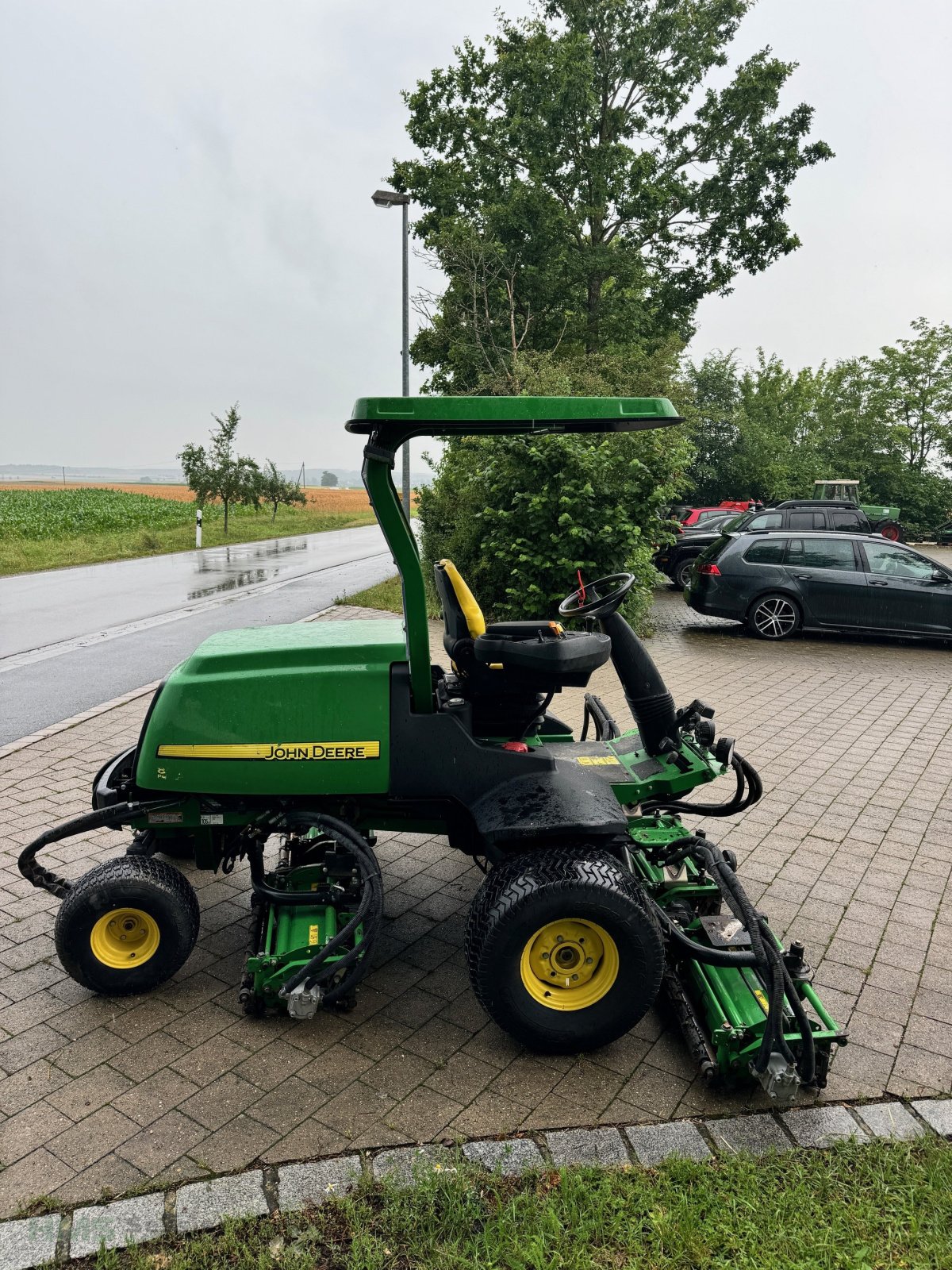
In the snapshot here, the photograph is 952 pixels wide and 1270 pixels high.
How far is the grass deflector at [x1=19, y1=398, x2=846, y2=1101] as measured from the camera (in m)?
2.97

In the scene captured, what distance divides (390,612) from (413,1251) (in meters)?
10.9

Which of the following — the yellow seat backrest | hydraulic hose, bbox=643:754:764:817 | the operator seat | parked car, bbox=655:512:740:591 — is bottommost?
hydraulic hose, bbox=643:754:764:817

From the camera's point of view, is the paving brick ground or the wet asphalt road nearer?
the paving brick ground

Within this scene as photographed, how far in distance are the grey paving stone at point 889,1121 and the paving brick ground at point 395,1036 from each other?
0.10 meters

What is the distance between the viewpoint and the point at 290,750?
3.24m

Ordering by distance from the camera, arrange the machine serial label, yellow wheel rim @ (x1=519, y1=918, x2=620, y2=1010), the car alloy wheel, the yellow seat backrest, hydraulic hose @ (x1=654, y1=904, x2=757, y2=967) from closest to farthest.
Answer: hydraulic hose @ (x1=654, y1=904, x2=757, y2=967)
yellow wheel rim @ (x1=519, y1=918, x2=620, y2=1010)
the machine serial label
the yellow seat backrest
the car alloy wheel

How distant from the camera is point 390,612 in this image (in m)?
13.0

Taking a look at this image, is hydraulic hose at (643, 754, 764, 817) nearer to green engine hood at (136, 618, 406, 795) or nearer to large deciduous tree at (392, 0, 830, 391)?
green engine hood at (136, 618, 406, 795)

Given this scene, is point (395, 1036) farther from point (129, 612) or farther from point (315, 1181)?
point (129, 612)

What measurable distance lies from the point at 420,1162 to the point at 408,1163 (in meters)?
0.04

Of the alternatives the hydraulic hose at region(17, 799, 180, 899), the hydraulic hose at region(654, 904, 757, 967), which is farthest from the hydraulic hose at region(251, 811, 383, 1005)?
the hydraulic hose at region(654, 904, 757, 967)

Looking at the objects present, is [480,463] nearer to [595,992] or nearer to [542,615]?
[542,615]

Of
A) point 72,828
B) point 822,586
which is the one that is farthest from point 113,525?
point 72,828

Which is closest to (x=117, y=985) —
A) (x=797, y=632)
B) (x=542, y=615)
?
(x=542, y=615)
